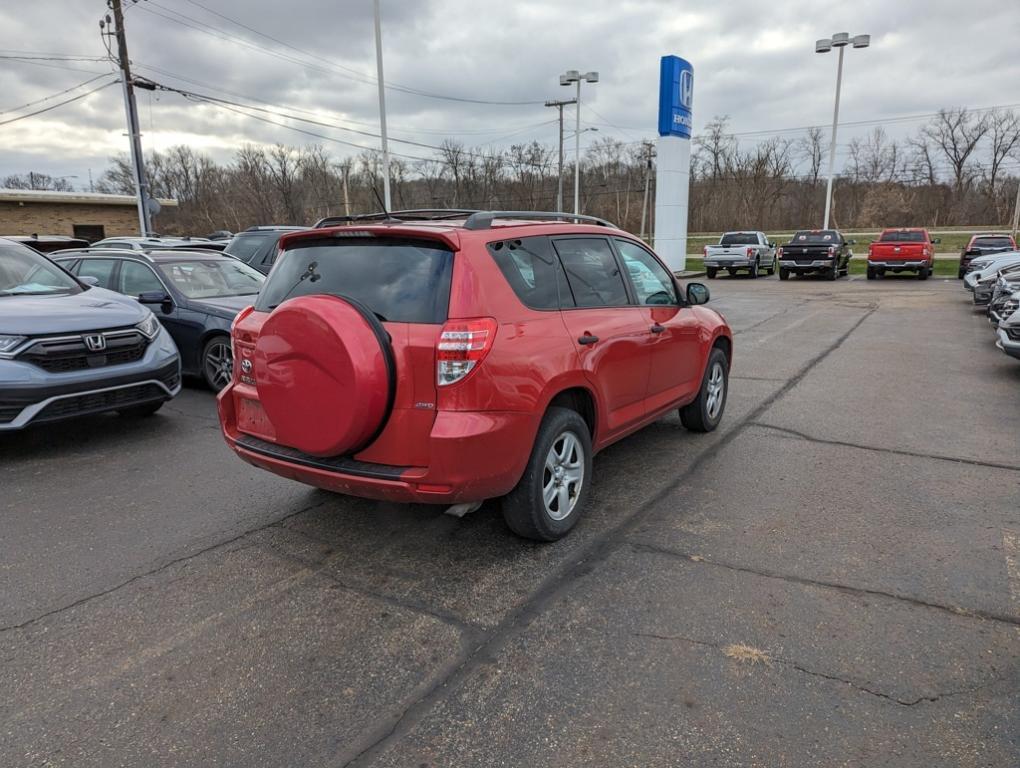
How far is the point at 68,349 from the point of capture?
536cm

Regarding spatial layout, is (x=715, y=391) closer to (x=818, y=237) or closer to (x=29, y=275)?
(x=29, y=275)

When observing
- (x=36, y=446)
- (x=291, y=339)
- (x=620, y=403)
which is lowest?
(x=36, y=446)

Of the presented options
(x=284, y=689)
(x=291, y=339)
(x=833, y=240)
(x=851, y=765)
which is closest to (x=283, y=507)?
(x=291, y=339)

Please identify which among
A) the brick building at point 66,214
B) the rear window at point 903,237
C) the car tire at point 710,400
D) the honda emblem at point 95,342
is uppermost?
the brick building at point 66,214

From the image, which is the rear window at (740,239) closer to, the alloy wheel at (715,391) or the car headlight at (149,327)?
the alloy wheel at (715,391)

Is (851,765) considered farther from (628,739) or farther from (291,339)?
(291,339)

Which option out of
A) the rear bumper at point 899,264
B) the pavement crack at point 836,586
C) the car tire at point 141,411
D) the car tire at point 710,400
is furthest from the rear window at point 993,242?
the car tire at point 141,411

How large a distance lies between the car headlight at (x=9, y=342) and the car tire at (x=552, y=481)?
13.5ft

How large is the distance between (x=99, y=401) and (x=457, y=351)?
3.91 m

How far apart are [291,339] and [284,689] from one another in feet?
5.17

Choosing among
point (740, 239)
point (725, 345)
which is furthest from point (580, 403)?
point (740, 239)

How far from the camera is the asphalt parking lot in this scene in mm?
2348

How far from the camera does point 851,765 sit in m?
2.19

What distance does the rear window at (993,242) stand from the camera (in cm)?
2375
